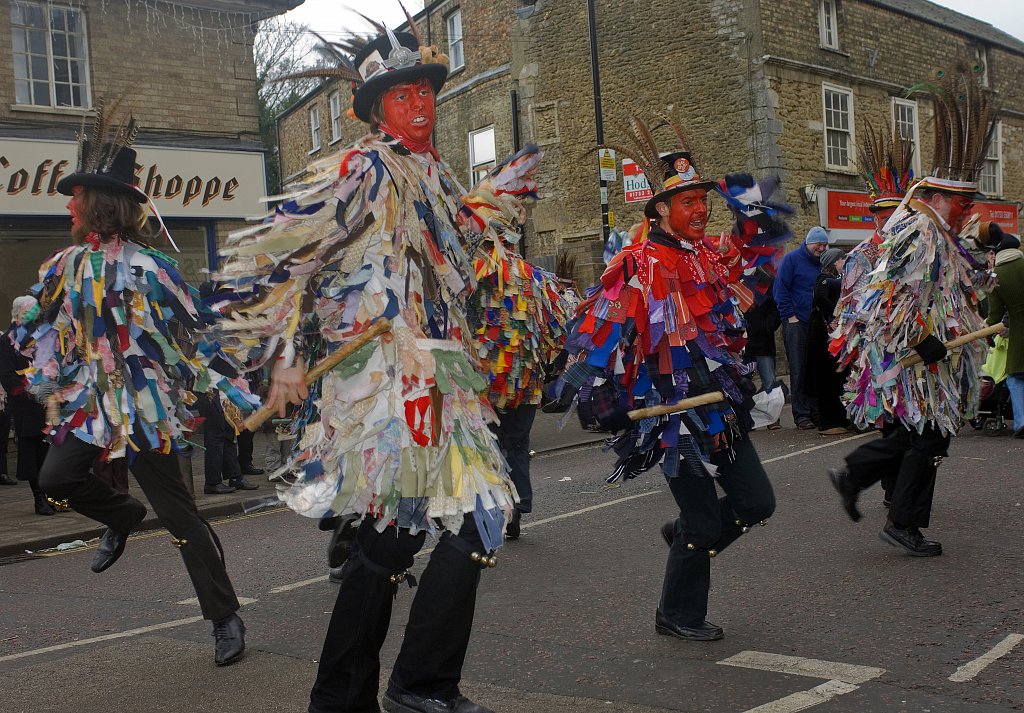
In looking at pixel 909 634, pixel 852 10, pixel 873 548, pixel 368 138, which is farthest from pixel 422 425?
pixel 852 10

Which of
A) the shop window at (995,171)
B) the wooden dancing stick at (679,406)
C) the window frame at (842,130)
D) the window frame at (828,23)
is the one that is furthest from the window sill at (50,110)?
the shop window at (995,171)

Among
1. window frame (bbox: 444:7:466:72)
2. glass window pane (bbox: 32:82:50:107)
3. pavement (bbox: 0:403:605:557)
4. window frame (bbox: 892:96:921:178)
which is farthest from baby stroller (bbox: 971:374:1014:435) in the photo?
window frame (bbox: 444:7:466:72)

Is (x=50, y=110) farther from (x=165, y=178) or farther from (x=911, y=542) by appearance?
(x=911, y=542)

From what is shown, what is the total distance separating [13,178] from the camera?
13625 millimetres

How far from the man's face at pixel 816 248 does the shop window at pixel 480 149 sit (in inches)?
544

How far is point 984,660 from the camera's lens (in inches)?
150

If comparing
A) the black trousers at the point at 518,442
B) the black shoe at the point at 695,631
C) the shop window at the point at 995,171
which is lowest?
the black shoe at the point at 695,631

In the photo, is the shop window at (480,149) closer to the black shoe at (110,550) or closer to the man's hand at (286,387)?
the black shoe at (110,550)

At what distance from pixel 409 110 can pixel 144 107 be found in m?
12.7

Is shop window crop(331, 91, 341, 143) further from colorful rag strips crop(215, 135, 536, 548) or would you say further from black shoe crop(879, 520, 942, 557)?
colorful rag strips crop(215, 135, 536, 548)

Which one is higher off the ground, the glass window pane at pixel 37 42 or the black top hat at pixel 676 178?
the glass window pane at pixel 37 42

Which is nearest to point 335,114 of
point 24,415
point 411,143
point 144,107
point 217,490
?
point 144,107

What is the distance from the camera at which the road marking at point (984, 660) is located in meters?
3.66

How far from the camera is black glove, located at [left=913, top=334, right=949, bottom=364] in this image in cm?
540
